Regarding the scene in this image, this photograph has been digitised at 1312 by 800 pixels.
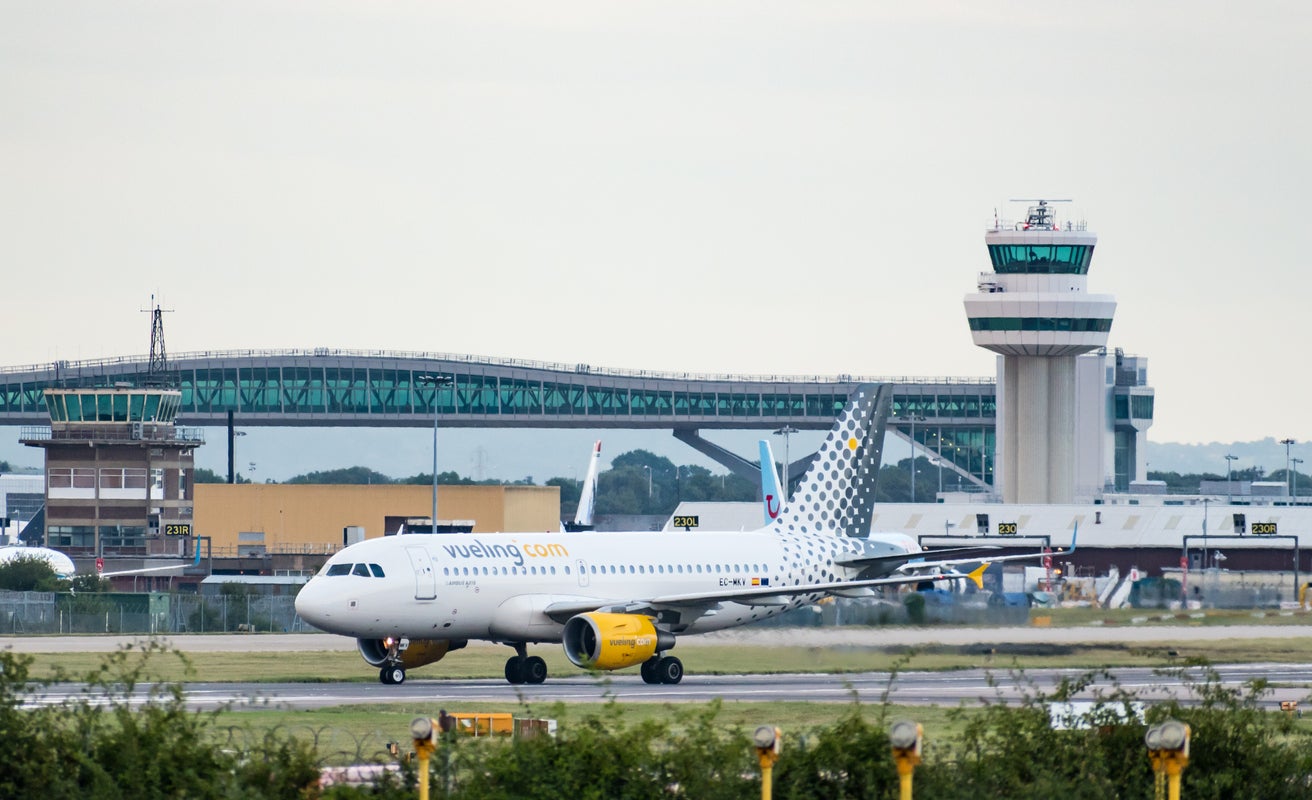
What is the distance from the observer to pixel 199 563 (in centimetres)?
11438

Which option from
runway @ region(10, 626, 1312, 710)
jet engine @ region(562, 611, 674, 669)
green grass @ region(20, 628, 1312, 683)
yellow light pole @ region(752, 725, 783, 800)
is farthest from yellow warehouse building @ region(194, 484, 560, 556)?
yellow light pole @ region(752, 725, 783, 800)

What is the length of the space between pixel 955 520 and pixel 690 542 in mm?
76914

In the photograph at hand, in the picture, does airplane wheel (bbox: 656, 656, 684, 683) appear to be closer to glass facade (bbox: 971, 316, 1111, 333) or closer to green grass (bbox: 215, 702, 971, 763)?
green grass (bbox: 215, 702, 971, 763)

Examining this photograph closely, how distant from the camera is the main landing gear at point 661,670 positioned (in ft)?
146

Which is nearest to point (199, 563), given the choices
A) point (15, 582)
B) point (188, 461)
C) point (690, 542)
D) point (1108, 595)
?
point (188, 461)

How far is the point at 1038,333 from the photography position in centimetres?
12738

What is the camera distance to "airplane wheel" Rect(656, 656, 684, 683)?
146 ft

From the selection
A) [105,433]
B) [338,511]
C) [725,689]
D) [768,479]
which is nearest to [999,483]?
[768,479]

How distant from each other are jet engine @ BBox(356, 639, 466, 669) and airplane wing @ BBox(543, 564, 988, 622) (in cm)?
303

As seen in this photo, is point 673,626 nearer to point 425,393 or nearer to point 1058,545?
point 1058,545

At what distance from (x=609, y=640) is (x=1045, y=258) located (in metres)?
90.7

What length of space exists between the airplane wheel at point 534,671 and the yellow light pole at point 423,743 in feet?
83.9

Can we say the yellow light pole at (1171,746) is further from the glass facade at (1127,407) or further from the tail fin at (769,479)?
the glass facade at (1127,407)

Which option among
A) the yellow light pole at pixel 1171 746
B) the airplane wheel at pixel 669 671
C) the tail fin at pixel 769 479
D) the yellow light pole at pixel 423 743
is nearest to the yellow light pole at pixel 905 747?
the yellow light pole at pixel 1171 746
